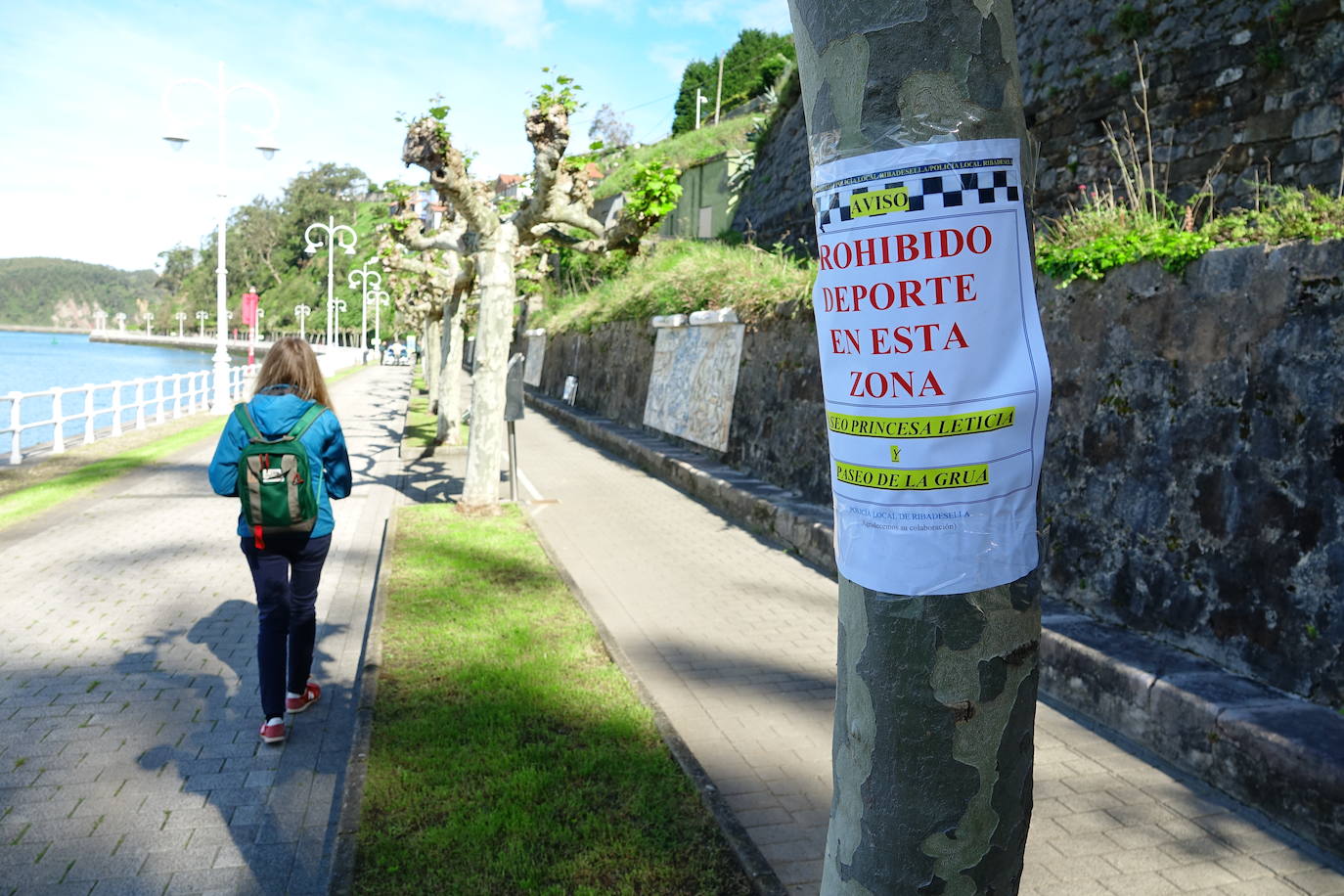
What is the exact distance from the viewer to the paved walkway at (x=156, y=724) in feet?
12.3

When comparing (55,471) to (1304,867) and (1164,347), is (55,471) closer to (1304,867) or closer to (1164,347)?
(1164,347)

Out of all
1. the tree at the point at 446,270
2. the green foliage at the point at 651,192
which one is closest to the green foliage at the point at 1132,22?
the green foliage at the point at 651,192

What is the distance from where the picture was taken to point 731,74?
209 feet

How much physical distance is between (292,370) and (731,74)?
63877mm

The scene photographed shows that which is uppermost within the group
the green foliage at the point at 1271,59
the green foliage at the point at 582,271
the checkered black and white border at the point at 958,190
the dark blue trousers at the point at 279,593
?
the green foliage at the point at 1271,59

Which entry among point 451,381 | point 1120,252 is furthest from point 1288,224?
point 451,381

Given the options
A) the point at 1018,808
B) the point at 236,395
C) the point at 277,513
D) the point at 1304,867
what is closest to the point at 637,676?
the point at 277,513

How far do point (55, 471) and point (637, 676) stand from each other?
1188 cm

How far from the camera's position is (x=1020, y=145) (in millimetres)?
1654

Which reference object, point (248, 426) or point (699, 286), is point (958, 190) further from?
point (699, 286)

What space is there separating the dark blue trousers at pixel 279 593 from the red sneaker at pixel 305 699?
314 millimetres

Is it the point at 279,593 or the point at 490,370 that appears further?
the point at 490,370

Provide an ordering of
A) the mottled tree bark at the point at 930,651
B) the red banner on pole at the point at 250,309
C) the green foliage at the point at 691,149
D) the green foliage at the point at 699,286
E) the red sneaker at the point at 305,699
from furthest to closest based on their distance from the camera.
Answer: the green foliage at the point at 691,149, the red banner on pole at the point at 250,309, the green foliage at the point at 699,286, the red sneaker at the point at 305,699, the mottled tree bark at the point at 930,651

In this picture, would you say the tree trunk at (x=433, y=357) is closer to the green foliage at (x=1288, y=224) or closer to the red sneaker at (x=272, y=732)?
the red sneaker at (x=272, y=732)
